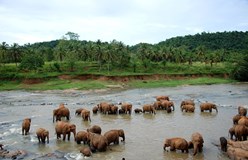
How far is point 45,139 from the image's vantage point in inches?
864

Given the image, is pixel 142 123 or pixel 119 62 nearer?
pixel 142 123

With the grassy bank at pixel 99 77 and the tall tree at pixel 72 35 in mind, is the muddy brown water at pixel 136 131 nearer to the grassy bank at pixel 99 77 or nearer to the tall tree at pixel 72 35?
the grassy bank at pixel 99 77

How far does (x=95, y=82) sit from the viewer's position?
6825cm

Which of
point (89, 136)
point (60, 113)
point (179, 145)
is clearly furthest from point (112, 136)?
point (60, 113)

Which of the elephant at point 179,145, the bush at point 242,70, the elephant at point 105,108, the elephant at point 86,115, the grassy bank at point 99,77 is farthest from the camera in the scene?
the bush at point 242,70

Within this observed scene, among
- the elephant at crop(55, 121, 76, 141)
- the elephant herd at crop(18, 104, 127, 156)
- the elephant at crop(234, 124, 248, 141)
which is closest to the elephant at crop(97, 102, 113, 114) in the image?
the elephant herd at crop(18, 104, 127, 156)

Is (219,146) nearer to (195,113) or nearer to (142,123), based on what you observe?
(142,123)

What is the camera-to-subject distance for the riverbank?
6444cm

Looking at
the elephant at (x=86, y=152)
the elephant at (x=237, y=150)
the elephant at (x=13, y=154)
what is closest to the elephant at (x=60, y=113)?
the elephant at (x=13, y=154)

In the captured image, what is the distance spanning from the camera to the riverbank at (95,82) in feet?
211

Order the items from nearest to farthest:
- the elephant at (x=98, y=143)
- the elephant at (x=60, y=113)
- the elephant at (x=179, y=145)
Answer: the elephant at (x=179, y=145) → the elephant at (x=98, y=143) → the elephant at (x=60, y=113)

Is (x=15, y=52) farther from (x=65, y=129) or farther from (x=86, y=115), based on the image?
(x=65, y=129)

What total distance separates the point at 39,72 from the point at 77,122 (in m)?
51.6

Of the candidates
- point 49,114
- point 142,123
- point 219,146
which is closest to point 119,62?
point 49,114
